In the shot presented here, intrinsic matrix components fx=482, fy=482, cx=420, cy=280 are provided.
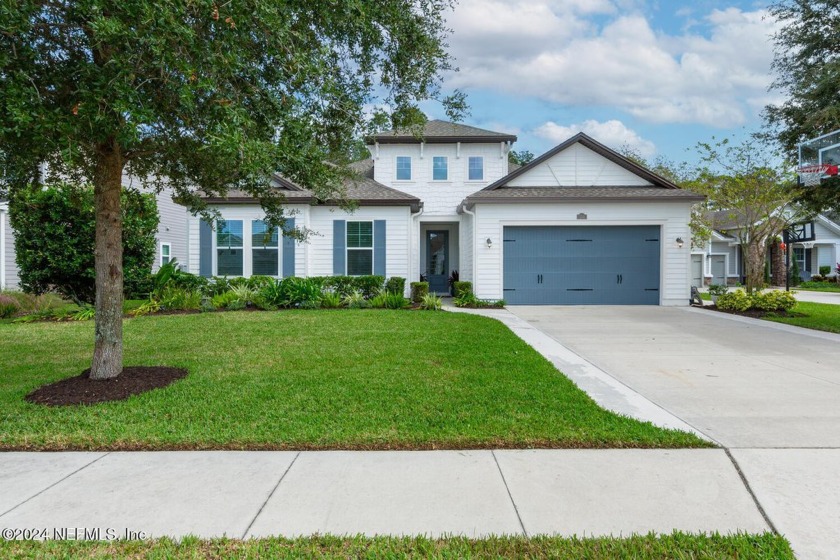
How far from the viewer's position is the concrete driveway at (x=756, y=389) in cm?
306

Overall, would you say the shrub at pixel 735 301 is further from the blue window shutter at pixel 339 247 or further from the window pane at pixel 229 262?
the window pane at pixel 229 262

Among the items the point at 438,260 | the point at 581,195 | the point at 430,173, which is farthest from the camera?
the point at 438,260

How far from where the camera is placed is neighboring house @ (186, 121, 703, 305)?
1466 centimetres

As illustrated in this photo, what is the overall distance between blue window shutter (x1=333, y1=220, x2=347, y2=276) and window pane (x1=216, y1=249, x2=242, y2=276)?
288 centimetres

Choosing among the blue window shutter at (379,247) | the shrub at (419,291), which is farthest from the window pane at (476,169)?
the shrub at (419,291)

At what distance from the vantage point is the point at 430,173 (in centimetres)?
1820

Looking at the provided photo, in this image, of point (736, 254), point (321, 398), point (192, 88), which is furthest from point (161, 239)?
point (736, 254)

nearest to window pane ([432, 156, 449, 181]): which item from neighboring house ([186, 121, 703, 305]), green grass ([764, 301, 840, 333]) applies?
neighboring house ([186, 121, 703, 305])

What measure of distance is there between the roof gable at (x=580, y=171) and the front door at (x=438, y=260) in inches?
172

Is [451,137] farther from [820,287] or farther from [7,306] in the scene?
[820,287]

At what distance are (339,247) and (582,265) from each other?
24.9 feet

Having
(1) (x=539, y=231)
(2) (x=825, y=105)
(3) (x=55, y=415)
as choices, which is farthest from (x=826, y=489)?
(1) (x=539, y=231)

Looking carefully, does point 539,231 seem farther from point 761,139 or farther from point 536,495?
point 536,495

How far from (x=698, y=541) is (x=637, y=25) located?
49.8 feet
